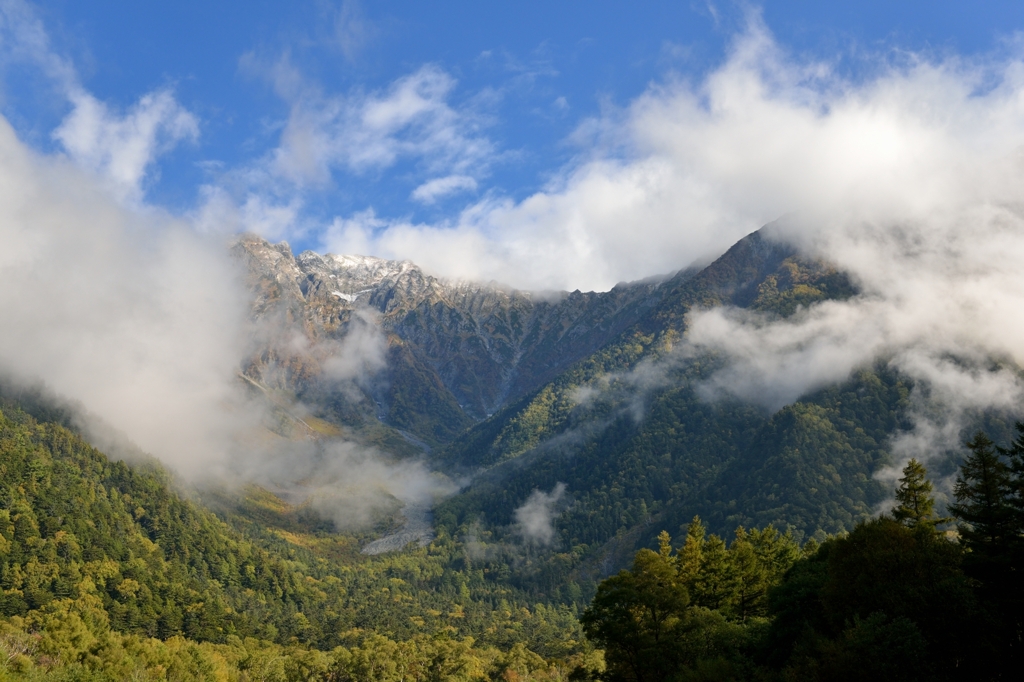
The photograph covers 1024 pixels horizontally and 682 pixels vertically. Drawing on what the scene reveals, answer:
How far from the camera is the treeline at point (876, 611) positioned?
5522cm

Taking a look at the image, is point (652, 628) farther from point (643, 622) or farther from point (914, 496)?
point (914, 496)

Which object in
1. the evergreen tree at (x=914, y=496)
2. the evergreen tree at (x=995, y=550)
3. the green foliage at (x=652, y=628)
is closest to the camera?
the evergreen tree at (x=995, y=550)

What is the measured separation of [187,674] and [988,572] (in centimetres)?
Result: 18493

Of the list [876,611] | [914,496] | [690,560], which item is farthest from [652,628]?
[914,496]

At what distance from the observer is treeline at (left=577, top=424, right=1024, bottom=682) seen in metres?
55.2

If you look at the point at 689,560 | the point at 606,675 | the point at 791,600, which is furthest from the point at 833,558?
the point at 689,560

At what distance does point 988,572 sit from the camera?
5991 cm

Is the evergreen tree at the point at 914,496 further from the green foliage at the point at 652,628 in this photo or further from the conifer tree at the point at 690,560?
the green foliage at the point at 652,628

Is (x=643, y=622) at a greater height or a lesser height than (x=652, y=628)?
greater

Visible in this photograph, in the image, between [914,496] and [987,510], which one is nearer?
[987,510]

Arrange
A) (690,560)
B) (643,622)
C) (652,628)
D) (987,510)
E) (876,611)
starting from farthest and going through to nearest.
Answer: (690,560) < (643,622) < (652,628) < (987,510) < (876,611)

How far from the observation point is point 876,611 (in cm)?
6347

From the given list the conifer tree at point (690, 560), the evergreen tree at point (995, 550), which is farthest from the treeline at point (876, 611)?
the conifer tree at point (690, 560)

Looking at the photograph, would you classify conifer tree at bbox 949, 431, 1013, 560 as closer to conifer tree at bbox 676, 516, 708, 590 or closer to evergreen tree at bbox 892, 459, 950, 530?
evergreen tree at bbox 892, 459, 950, 530
